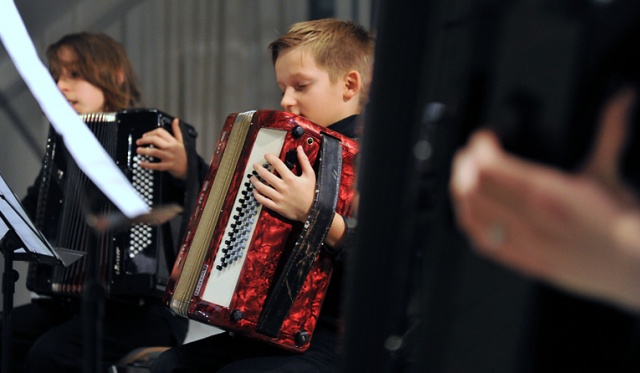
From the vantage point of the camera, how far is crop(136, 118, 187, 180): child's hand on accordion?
1.72 meters

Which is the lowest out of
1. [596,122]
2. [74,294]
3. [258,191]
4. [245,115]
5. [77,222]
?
[74,294]

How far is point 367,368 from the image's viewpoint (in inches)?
14.9

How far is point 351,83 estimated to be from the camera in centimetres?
150

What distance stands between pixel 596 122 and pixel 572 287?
70mm

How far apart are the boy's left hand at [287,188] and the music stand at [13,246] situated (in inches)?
14.8

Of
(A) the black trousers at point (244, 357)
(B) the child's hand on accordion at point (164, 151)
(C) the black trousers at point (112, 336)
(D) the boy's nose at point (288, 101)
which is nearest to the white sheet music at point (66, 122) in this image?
(A) the black trousers at point (244, 357)

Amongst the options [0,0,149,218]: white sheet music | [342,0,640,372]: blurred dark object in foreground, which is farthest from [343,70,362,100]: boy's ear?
[342,0,640,372]: blurred dark object in foreground

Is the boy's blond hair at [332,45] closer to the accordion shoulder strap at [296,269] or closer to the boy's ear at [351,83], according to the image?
the boy's ear at [351,83]

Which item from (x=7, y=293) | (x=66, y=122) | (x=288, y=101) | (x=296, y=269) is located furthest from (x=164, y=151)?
(x=66, y=122)

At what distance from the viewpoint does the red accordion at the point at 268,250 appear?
123 cm

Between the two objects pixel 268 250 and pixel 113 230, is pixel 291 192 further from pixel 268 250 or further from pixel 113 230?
pixel 113 230

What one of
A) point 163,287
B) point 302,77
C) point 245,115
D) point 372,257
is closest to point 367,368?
point 372,257

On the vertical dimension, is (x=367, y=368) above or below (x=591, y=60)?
below

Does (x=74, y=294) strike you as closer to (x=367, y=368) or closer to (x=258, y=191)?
(x=258, y=191)
